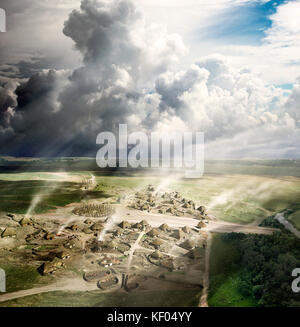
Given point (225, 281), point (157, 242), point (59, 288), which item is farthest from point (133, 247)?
point (225, 281)

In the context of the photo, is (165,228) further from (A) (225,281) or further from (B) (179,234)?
(A) (225,281)

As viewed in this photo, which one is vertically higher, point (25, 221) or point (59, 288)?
point (25, 221)

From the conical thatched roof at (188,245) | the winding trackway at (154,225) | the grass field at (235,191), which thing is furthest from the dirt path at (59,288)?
the grass field at (235,191)

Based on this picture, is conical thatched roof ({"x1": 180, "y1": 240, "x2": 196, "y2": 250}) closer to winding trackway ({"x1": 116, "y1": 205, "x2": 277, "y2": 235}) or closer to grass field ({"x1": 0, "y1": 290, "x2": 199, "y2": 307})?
winding trackway ({"x1": 116, "y1": 205, "x2": 277, "y2": 235})

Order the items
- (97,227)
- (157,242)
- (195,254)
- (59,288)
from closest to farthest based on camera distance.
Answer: (59,288) → (195,254) → (157,242) → (97,227)

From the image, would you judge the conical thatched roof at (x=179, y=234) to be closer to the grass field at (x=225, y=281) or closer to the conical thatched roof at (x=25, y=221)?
the grass field at (x=225, y=281)
